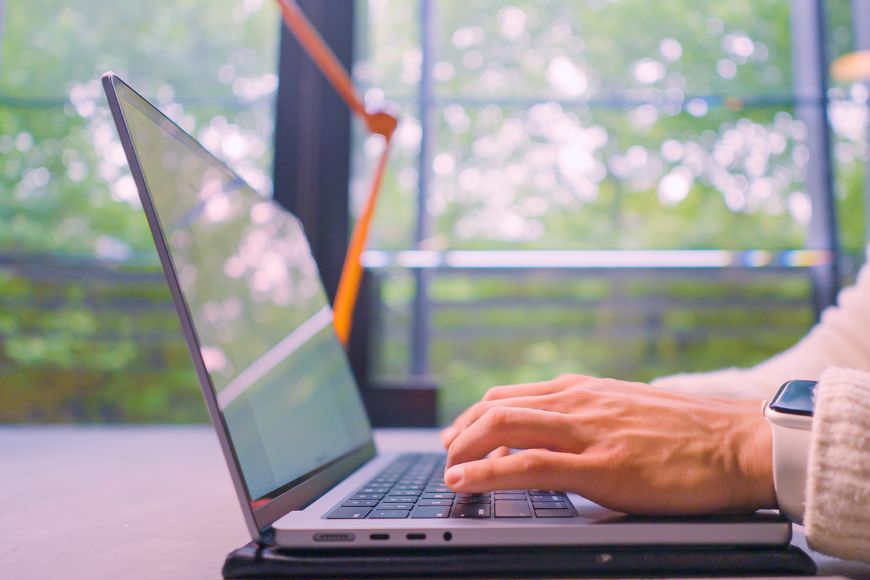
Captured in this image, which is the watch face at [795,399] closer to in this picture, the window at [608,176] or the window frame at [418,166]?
the window frame at [418,166]

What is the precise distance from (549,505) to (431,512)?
3.2 inches

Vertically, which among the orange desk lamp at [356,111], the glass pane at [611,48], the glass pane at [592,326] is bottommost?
the glass pane at [592,326]

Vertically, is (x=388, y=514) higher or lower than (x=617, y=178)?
lower

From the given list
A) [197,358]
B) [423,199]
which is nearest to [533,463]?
[197,358]

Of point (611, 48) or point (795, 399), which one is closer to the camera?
point (795, 399)

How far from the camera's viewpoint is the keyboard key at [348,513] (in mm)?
367

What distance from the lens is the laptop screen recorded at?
0.38 meters

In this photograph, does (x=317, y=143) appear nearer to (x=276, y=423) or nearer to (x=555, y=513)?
(x=276, y=423)

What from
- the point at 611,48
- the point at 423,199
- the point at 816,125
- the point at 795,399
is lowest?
the point at 795,399

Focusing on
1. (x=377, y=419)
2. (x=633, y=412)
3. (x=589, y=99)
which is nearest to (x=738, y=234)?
(x=589, y=99)

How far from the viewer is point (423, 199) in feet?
7.51

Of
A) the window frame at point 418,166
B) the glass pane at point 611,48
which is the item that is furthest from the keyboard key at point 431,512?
the glass pane at point 611,48

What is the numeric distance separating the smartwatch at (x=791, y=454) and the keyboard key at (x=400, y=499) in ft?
0.77

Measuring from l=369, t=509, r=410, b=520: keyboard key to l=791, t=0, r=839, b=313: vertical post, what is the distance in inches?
90.3
